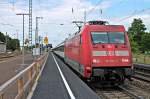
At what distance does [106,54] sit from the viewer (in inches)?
752

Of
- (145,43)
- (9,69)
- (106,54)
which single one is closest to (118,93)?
(106,54)

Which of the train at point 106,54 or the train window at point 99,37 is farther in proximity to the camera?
the train window at point 99,37

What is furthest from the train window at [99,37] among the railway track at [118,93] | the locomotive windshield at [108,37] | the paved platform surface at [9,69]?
the paved platform surface at [9,69]

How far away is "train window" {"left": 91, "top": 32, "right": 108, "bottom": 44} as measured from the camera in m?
19.6

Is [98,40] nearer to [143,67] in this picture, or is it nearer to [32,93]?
[32,93]

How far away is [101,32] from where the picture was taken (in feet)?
65.5

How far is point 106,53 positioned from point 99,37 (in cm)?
105

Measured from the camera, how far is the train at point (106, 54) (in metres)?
18.8

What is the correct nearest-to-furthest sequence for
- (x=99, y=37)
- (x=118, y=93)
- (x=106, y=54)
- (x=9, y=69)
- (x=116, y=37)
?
(x=118, y=93) → (x=106, y=54) → (x=99, y=37) → (x=116, y=37) → (x=9, y=69)

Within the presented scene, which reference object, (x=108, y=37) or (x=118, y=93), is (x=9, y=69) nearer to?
(x=108, y=37)

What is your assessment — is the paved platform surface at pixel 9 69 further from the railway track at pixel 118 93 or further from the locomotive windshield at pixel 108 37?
the railway track at pixel 118 93

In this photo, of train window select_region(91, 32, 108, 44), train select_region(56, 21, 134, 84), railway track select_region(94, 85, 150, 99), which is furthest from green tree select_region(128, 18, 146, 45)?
railway track select_region(94, 85, 150, 99)

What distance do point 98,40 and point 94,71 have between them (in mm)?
1787

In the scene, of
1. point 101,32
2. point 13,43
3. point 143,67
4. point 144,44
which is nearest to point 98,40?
point 101,32
